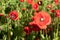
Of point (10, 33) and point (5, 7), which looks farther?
point (5, 7)

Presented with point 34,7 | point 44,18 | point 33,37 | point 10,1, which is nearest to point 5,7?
point 10,1

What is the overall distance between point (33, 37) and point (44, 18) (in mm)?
253

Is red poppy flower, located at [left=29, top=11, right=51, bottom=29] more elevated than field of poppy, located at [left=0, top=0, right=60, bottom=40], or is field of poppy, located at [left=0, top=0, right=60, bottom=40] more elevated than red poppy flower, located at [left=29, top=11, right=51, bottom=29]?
red poppy flower, located at [left=29, top=11, right=51, bottom=29]

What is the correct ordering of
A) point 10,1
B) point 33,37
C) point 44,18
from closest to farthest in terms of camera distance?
1. point 44,18
2. point 33,37
3. point 10,1

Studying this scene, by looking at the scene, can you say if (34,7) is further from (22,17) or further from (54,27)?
(54,27)

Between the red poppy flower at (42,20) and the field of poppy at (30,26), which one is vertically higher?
the red poppy flower at (42,20)

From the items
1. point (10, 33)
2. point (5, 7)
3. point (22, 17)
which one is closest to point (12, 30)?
point (10, 33)

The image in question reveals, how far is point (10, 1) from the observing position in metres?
2.74

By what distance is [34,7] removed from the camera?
2.19m

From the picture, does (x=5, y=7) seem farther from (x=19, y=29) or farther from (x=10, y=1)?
(x=19, y=29)

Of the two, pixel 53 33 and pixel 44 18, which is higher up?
pixel 44 18

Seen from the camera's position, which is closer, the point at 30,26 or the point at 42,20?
the point at 42,20

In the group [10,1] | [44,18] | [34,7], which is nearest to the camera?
[44,18]

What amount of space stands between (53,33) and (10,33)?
1.18 ft
